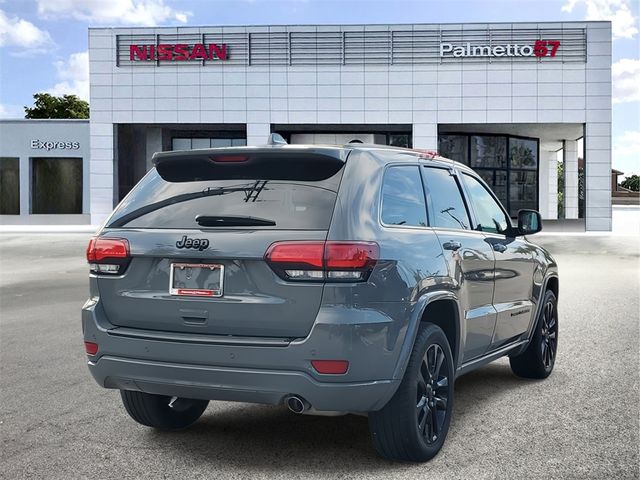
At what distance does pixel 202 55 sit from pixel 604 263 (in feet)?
81.3

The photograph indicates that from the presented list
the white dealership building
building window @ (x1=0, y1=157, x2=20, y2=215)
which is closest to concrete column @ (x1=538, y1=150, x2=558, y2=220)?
the white dealership building

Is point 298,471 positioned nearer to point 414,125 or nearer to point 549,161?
point 414,125

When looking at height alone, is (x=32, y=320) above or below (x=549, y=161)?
below

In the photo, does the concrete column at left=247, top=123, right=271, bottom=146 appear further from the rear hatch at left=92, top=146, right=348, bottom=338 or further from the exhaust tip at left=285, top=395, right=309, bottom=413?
the exhaust tip at left=285, top=395, right=309, bottom=413

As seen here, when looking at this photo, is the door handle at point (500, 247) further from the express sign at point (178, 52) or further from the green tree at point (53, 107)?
the green tree at point (53, 107)

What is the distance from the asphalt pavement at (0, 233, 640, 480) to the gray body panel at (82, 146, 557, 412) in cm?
49

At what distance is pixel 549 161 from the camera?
161ft

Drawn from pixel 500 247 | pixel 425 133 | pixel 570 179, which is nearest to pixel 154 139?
pixel 425 133

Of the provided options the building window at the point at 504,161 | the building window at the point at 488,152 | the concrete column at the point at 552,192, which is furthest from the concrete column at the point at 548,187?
the building window at the point at 488,152

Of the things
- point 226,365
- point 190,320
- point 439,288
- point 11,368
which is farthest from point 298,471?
point 11,368

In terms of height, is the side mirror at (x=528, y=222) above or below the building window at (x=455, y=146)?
below

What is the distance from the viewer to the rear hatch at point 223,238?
157 inches

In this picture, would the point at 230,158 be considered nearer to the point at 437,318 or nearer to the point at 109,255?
the point at 109,255

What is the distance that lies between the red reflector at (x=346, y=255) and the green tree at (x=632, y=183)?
3993 inches
